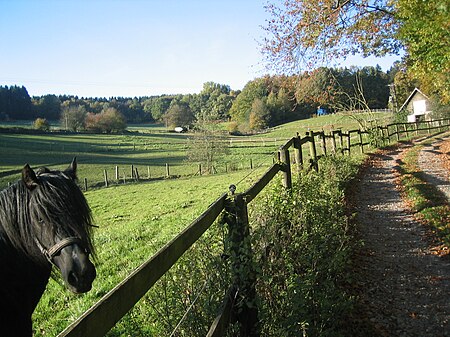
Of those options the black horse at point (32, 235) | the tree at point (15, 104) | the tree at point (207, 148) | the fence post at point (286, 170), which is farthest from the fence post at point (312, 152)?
the tree at point (15, 104)

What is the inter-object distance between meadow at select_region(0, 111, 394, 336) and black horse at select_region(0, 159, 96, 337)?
0.82 m

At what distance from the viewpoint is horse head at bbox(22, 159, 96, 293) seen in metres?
2.38

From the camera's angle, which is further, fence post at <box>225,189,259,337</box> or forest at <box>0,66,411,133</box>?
forest at <box>0,66,411,133</box>

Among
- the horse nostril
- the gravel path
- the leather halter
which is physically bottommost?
the gravel path

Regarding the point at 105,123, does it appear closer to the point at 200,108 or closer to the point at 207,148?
the point at 200,108

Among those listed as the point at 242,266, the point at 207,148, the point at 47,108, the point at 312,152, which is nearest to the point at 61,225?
the point at 242,266

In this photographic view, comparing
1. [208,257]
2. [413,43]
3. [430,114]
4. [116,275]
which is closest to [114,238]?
[116,275]

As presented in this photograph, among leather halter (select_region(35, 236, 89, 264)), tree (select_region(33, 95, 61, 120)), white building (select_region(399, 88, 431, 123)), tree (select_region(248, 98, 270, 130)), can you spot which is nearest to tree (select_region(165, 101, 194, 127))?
tree (select_region(248, 98, 270, 130))

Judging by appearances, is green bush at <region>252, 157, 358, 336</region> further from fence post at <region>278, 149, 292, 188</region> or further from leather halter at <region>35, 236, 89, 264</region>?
leather halter at <region>35, 236, 89, 264</region>

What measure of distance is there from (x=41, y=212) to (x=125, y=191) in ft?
73.4

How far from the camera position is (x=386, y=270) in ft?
18.2

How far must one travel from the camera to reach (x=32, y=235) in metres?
2.75

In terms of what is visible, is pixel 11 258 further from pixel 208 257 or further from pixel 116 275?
pixel 116 275

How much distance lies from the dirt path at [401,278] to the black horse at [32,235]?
3390mm
